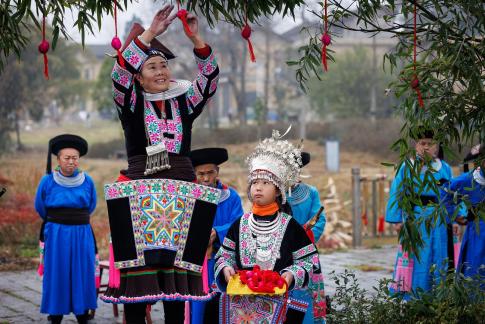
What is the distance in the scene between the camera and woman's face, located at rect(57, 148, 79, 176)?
8.38 m

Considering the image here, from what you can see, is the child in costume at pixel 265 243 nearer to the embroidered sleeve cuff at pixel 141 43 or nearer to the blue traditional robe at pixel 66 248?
the embroidered sleeve cuff at pixel 141 43

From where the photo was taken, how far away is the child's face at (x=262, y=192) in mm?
5738

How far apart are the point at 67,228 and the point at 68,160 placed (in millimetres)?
673

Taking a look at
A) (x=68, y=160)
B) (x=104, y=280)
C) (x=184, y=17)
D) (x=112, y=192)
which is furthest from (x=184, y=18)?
(x=104, y=280)

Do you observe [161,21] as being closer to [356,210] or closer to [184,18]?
[184,18]

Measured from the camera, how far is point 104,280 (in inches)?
442

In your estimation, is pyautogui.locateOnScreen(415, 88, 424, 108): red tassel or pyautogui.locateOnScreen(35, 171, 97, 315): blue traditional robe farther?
pyautogui.locateOnScreen(35, 171, 97, 315): blue traditional robe

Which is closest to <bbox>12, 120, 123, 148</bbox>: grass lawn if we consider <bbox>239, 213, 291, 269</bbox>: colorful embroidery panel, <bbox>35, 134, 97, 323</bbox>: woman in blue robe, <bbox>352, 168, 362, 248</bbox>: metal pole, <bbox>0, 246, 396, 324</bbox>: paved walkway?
<bbox>352, 168, 362, 248</bbox>: metal pole

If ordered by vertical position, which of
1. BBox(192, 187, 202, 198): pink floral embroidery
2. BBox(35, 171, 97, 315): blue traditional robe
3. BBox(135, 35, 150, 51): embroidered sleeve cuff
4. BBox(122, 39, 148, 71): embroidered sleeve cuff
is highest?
BBox(135, 35, 150, 51): embroidered sleeve cuff

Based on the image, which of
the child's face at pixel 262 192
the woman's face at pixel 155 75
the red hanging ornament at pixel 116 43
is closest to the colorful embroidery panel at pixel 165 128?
the woman's face at pixel 155 75

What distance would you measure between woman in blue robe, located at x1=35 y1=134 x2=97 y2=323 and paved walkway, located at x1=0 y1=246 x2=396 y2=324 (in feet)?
1.29

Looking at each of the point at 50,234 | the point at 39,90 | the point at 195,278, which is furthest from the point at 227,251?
the point at 39,90

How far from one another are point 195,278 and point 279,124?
3753 cm

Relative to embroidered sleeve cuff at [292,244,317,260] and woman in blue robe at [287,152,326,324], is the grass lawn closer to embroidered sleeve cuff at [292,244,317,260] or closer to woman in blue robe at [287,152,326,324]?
woman in blue robe at [287,152,326,324]
